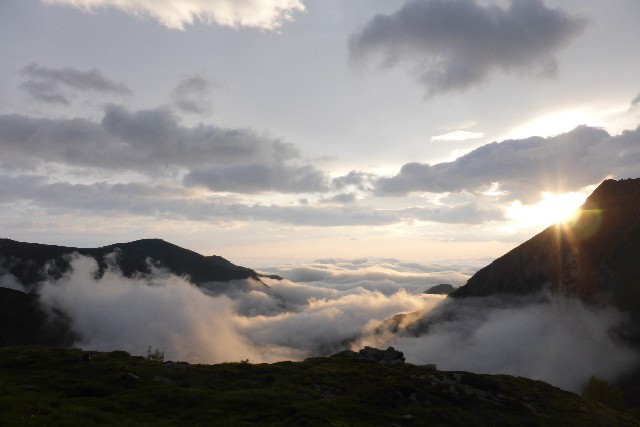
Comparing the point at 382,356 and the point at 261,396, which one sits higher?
the point at 261,396

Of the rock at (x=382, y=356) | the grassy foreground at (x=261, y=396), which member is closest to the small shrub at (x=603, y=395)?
the grassy foreground at (x=261, y=396)

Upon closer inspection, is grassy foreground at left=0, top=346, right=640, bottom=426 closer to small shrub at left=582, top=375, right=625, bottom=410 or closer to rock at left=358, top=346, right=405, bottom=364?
rock at left=358, top=346, right=405, bottom=364

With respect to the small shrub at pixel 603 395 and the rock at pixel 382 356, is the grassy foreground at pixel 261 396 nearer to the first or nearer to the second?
the rock at pixel 382 356

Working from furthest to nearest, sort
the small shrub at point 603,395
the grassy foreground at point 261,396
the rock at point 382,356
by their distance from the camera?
the small shrub at point 603,395 < the rock at point 382,356 < the grassy foreground at point 261,396

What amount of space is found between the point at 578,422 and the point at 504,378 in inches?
1023

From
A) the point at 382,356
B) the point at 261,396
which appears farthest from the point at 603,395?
the point at 261,396

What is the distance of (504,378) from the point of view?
97750 mm

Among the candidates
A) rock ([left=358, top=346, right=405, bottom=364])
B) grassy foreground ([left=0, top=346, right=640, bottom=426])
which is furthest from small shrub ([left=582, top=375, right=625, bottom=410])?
rock ([left=358, top=346, right=405, bottom=364])

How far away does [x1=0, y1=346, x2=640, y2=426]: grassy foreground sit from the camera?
49.0 m

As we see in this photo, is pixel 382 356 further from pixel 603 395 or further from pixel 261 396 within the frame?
pixel 603 395

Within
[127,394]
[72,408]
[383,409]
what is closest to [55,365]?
[127,394]

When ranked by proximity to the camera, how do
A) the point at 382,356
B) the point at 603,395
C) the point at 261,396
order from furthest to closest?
the point at 603,395, the point at 382,356, the point at 261,396

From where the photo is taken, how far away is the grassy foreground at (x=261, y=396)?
4900cm

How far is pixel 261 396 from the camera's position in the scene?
61.4 metres
